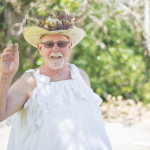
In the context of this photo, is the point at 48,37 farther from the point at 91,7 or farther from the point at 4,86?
the point at 91,7

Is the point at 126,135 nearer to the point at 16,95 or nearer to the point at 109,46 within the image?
the point at 16,95

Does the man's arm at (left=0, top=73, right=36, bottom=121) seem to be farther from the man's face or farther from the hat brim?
the hat brim

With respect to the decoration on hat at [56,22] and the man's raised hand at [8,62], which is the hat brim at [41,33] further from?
the man's raised hand at [8,62]

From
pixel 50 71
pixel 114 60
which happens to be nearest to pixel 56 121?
pixel 50 71

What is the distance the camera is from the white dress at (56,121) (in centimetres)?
170

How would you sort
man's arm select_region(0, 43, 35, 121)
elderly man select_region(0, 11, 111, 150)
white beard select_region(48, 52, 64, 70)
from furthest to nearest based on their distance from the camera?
white beard select_region(48, 52, 64, 70) → elderly man select_region(0, 11, 111, 150) → man's arm select_region(0, 43, 35, 121)

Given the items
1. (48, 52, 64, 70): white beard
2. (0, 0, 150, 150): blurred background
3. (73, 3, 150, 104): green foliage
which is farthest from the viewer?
(73, 3, 150, 104): green foliage

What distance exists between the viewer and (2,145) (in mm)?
3711

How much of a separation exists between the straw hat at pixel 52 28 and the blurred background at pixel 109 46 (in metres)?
3.37

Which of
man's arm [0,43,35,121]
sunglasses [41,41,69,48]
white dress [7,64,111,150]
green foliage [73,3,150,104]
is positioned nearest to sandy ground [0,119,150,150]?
green foliage [73,3,150,104]

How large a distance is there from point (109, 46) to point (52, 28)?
17.1 feet

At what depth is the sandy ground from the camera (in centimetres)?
365

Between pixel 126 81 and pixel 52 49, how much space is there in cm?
527

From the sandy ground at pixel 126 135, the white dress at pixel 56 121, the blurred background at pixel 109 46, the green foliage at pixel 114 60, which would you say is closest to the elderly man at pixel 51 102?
the white dress at pixel 56 121
